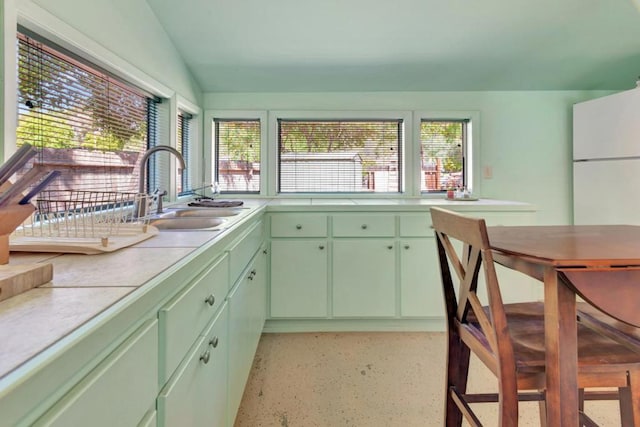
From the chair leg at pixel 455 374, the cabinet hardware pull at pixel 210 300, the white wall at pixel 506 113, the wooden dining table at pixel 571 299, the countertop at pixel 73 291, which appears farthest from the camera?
the white wall at pixel 506 113

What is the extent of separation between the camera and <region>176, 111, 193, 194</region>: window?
270 centimetres

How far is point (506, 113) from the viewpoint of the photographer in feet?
A: 9.70

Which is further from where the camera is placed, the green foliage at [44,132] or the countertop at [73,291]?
the green foliage at [44,132]

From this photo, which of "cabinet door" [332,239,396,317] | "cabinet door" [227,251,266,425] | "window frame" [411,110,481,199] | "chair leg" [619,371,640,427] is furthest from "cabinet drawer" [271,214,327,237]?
"chair leg" [619,371,640,427]

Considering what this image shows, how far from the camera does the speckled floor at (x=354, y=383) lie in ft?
5.24

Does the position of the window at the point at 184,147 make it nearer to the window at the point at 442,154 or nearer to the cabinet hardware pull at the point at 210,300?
the cabinet hardware pull at the point at 210,300

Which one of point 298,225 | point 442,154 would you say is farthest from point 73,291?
point 442,154

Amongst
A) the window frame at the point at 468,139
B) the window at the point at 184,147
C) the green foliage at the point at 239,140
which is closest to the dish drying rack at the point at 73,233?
the window at the point at 184,147

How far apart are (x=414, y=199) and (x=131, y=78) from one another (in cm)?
223

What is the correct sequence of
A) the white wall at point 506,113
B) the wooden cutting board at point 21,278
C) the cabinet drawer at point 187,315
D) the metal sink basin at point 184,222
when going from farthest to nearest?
the white wall at point 506,113 → the metal sink basin at point 184,222 → the cabinet drawer at point 187,315 → the wooden cutting board at point 21,278

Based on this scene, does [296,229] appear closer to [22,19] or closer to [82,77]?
[82,77]

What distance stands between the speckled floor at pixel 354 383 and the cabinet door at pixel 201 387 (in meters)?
0.53

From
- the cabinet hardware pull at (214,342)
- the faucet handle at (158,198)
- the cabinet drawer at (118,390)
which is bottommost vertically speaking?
the cabinet hardware pull at (214,342)

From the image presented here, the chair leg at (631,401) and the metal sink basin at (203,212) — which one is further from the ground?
the metal sink basin at (203,212)
